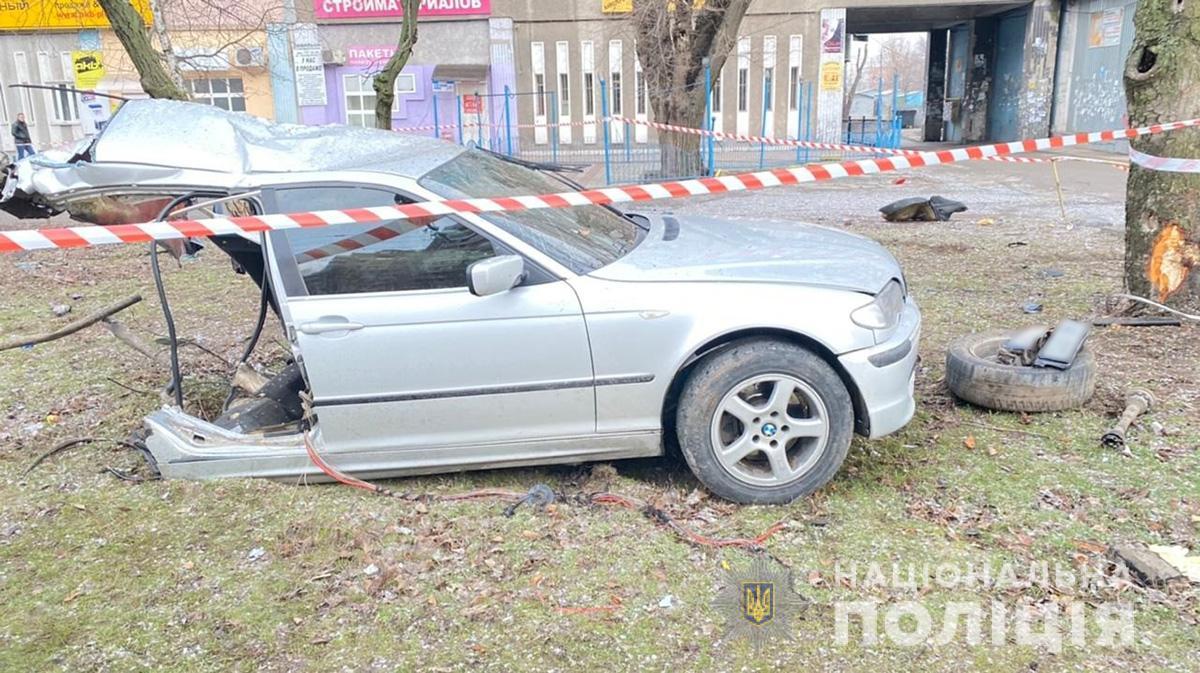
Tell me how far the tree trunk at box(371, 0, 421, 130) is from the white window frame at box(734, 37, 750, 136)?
56.7 feet

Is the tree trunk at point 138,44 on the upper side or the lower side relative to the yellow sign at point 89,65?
lower

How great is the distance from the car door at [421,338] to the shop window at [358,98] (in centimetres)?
2538

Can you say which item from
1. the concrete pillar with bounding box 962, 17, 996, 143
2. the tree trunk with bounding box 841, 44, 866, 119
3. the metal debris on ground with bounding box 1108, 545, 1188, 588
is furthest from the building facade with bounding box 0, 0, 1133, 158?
the metal debris on ground with bounding box 1108, 545, 1188, 588

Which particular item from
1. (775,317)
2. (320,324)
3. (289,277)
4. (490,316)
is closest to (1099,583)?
(775,317)

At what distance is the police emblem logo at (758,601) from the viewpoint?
9.43ft

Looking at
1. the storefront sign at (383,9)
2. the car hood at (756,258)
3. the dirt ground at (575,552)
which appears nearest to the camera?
the dirt ground at (575,552)

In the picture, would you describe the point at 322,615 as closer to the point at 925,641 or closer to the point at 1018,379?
the point at 925,641

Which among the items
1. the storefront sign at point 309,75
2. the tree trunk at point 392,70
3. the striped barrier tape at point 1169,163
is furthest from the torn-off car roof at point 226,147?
the storefront sign at point 309,75

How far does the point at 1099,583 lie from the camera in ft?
9.96

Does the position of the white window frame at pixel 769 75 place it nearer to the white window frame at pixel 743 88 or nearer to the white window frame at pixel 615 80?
the white window frame at pixel 743 88

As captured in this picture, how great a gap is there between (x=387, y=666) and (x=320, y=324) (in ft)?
4.86

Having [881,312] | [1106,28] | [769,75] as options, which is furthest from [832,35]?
[881,312]

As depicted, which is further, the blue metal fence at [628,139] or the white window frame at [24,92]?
the white window frame at [24,92]

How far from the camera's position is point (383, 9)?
2684 cm
